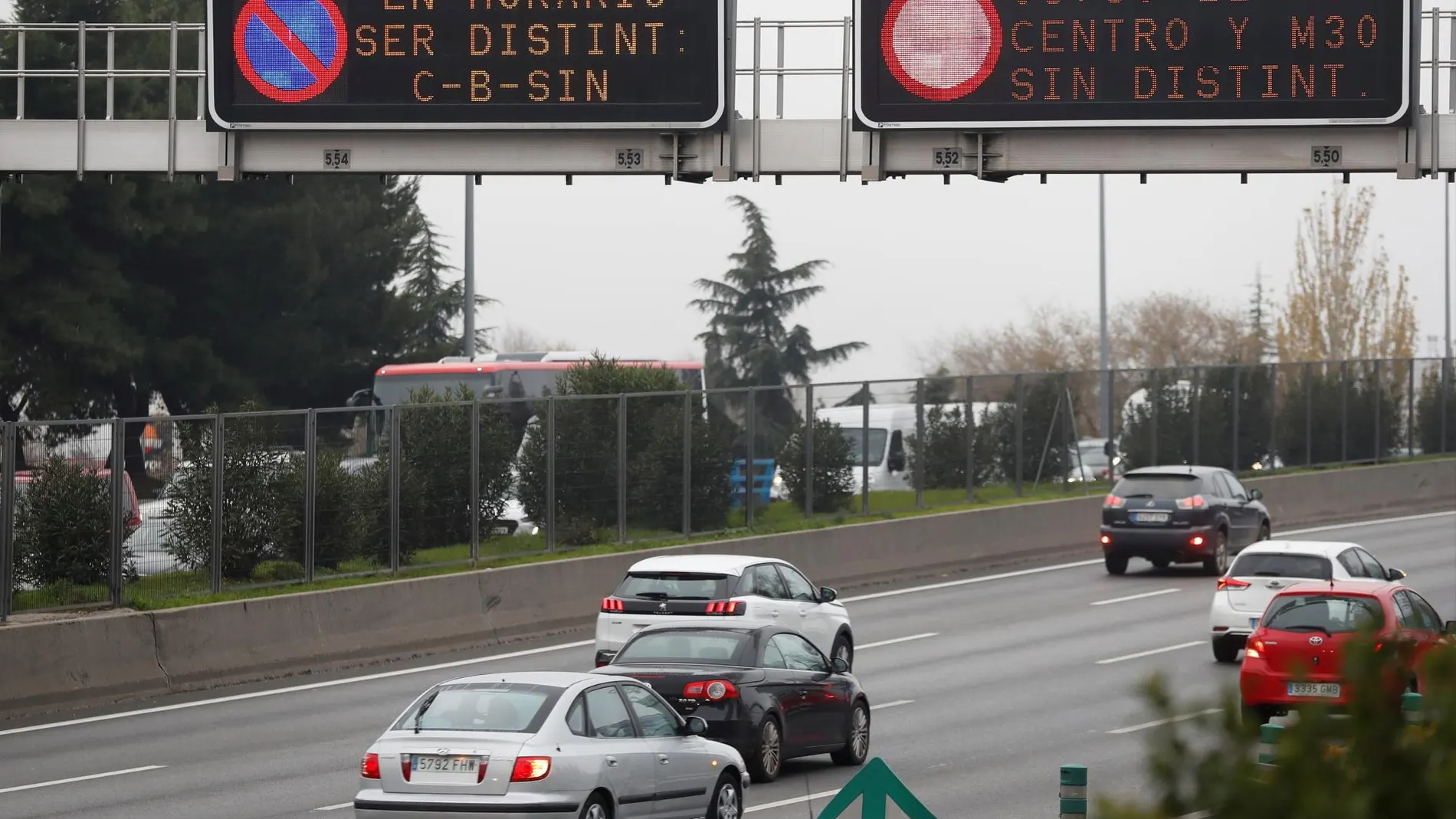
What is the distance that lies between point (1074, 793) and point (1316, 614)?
989 centimetres

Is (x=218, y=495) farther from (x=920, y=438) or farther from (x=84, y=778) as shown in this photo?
(x=920, y=438)

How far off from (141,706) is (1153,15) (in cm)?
1233

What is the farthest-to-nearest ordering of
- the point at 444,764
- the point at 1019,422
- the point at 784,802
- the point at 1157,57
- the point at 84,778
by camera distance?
the point at 1019,422 → the point at 1157,57 → the point at 84,778 → the point at 784,802 → the point at 444,764

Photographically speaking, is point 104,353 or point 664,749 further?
point 104,353

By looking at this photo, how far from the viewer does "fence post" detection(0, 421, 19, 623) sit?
1994cm

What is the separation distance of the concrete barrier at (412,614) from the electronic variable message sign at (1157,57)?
9.60 meters

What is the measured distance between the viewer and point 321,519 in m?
24.3

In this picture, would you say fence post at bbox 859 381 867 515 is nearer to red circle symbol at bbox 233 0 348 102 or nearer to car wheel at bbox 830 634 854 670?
car wheel at bbox 830 634 854 670

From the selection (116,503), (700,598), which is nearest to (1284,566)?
(700,598)

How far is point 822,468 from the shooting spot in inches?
1296

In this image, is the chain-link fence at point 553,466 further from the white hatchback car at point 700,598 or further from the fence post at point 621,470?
the white hatchback car at point 700,598

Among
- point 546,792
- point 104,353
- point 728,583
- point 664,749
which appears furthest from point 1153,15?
point 104,353

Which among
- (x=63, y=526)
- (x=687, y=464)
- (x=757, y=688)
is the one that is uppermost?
(x=687, y=464)

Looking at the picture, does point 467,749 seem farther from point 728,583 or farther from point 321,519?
point 321,519
